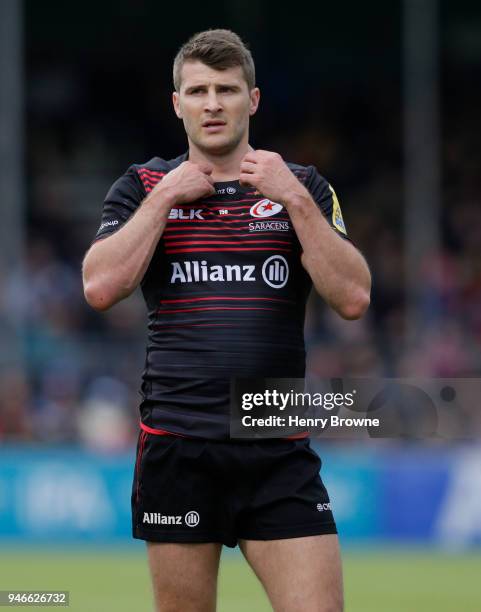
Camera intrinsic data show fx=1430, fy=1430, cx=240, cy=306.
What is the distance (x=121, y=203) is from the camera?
4.77 metres

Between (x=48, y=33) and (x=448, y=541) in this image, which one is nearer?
(x=448, y=541)

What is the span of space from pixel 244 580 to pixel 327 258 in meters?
7.10

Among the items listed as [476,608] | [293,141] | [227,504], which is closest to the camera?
[227,504]

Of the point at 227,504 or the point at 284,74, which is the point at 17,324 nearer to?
the point at 284,74

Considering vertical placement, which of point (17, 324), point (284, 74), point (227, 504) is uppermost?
point (284, 74)

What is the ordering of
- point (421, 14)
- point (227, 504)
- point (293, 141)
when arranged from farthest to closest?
1. point (293, 141)
2. point (421, 14)
3. point (227, 504)

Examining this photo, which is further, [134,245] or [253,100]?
[253,100]

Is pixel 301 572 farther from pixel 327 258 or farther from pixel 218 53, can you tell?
pixel 218 53

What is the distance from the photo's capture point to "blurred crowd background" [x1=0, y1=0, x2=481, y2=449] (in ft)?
51.2

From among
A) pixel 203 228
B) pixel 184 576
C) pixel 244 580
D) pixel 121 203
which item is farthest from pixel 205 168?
pixel 244 580

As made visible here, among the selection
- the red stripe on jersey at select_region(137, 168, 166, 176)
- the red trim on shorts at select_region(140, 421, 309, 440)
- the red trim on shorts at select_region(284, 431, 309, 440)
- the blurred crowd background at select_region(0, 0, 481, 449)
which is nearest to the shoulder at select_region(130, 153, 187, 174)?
the red stripe on jersey at select_region(137, 168, 166, 176)

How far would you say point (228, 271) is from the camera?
4633mm

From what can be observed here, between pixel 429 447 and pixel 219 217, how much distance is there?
9.01 metres

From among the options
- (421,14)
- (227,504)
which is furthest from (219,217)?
(421,14)
